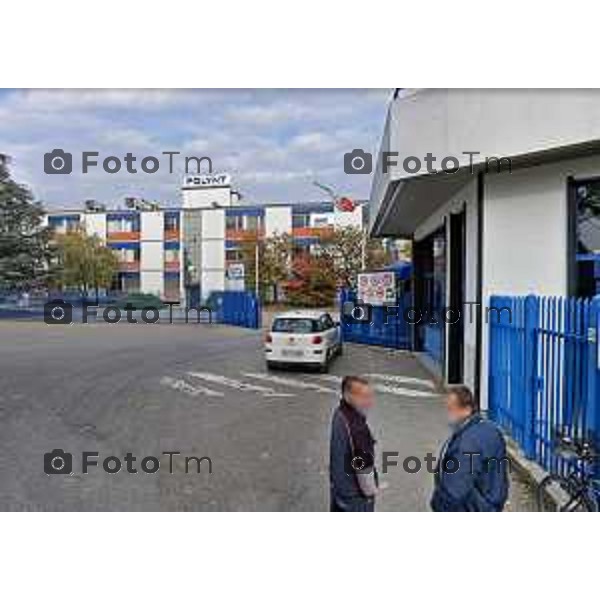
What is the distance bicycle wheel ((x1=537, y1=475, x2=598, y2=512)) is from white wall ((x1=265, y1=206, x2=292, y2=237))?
3863 cm

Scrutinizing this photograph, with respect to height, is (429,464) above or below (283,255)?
below

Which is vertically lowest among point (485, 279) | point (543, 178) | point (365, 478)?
point (365, 478)

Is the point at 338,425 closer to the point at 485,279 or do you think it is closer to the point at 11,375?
the point at 485,279

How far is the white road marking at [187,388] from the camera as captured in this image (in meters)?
10.2

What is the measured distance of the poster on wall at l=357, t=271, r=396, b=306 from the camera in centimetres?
1680

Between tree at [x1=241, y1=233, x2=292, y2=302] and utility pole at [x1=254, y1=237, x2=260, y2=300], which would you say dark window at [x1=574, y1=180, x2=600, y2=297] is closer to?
utility pole at [x1=254, y1=237, x2=260, y2=300]

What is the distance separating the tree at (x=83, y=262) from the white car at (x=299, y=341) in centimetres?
2541

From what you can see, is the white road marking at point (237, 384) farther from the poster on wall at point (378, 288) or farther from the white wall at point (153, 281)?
the white wall at point (153, 281)

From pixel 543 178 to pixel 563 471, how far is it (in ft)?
12.3

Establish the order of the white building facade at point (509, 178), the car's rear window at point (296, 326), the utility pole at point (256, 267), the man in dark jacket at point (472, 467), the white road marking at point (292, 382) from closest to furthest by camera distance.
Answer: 1. the man in dark jacket at point (472, 467)
2. the white building facade at point (509, 178)
3. the white road marking at point (292, 382)
4. the car's rear window at point (296, 326)
5. the utility pole at point (256, 267)

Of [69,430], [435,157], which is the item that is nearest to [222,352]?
[69,430]

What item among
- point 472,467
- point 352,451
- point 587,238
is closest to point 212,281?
point 587,238

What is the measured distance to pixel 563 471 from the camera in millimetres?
5074

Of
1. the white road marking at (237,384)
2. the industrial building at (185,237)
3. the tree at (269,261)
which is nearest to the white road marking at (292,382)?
the white road marking at (237,384)
